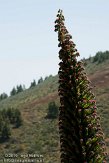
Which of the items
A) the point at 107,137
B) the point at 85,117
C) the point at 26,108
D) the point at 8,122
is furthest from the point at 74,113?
the point at 26,108

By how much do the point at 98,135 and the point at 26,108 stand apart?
9125 cm

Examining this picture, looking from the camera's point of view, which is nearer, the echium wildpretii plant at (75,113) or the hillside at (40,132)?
the echium wildpretii plant at (75,113)

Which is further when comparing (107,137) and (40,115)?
(40,115)

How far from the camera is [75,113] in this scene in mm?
12414

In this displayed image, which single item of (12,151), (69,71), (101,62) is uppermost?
(101,62)

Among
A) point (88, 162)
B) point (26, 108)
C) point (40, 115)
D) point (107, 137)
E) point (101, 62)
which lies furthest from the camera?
point (101, 62)

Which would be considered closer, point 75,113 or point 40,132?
point 75,113

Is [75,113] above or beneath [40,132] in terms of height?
above

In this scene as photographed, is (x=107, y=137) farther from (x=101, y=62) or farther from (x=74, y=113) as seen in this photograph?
(x=101, y=62)

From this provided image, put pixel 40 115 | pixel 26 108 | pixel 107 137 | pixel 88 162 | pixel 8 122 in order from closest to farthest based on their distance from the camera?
1. pixel 88 162
2. pixel 107 137
3. pixel 8 122
4. pixel 40 115
5. pixel 26 108

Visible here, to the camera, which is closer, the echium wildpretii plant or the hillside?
the echium wildpretii plant

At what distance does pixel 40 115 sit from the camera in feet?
298

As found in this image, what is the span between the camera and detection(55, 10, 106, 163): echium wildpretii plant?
1220cm

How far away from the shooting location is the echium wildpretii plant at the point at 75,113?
12.2 m
